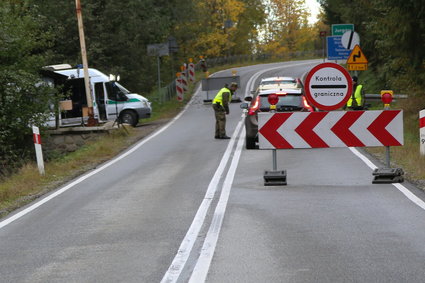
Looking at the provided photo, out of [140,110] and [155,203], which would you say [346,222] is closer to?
[155,203]

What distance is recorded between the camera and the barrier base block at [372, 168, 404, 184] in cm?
1321

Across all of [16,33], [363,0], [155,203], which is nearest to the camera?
[155,203]

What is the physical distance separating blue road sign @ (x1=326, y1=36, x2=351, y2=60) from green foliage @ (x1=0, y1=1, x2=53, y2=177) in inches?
359

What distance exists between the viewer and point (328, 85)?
13750mm

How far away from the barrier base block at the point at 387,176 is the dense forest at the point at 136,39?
8.52 m

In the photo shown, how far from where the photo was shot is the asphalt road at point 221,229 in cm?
738

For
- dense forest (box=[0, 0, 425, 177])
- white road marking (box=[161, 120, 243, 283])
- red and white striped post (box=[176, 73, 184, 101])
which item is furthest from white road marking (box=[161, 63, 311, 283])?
red and white striped post (box=[176, 73, 184, 101])

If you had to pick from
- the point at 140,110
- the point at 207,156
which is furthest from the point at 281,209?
the point at 140,110

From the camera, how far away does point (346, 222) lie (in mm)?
9656

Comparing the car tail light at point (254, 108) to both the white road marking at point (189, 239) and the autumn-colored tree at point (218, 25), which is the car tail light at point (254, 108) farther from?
the autumn-colored tree at point (218, 25)

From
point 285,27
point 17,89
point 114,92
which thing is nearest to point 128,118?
point 114,92

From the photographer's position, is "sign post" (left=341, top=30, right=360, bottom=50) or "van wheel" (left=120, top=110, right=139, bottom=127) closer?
"sign post" (left=341, top=30, right=360, bottom=50)

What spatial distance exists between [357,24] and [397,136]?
2810 centimetres

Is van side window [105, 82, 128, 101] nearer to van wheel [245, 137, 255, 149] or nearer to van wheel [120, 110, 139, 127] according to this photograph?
van wheel [120, 110, 139, 127]
